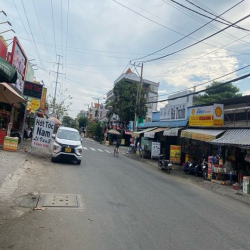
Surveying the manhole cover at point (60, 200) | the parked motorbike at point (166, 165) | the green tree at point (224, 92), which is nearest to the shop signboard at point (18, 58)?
the parked motorbike at point (166, 165)

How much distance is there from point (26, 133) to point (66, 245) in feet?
71.5

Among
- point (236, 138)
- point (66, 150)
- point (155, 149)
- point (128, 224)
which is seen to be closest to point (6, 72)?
point (128, 224)

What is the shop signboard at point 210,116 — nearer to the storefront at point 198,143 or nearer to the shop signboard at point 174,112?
the storefront at point 198,143

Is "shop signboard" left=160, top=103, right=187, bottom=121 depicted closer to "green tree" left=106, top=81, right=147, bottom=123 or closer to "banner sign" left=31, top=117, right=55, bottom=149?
"banner sign" left=31, top=117, right=55, bottom=149

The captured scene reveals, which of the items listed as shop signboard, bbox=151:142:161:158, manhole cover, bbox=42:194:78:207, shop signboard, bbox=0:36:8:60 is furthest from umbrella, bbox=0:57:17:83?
shop signboard, bbox=151:142:161:158

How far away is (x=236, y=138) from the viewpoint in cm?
1154

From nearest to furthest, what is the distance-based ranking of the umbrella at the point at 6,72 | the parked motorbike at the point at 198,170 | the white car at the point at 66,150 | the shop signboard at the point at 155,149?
the umbrella at the point at 6,72 → the white car at the point at 66,150 → the parked motorbike at the point at 198,170 → the shop signboard at the point at 155,149

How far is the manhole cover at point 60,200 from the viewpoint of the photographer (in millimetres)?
5952

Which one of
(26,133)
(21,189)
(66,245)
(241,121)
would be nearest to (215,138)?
(241,121)

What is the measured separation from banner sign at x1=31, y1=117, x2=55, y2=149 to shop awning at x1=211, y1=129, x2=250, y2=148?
904 cm

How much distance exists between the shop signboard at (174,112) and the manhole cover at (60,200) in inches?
525

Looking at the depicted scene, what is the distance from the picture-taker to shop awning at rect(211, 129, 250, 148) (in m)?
10.5

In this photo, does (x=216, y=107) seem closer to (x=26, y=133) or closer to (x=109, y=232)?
(x=109, y=232)

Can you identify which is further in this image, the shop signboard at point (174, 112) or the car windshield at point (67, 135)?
the shop signboard at point (174, 112)
